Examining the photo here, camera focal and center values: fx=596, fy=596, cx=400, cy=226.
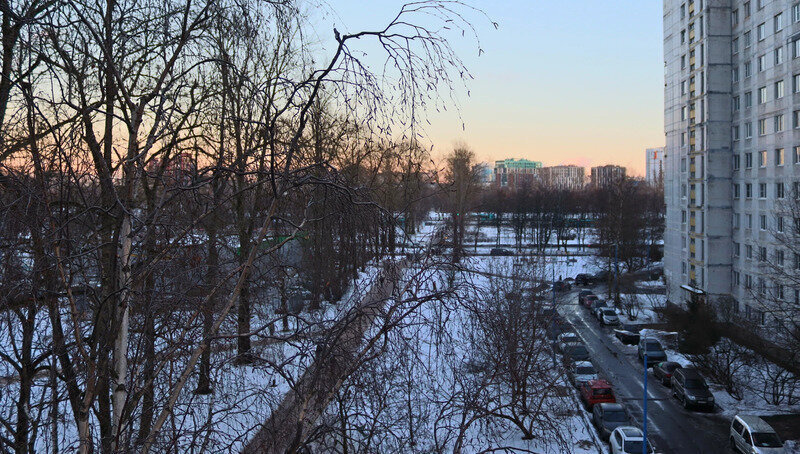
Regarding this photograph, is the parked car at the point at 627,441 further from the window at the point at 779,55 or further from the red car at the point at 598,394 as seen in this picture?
the window at the point at 779,55

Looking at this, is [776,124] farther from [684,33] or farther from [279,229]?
[279,229]

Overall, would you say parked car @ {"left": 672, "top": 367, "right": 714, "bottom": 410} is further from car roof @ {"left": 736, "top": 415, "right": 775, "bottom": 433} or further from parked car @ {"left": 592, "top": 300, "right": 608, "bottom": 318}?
parked car @ {"left": 592, "top": 300, "right": 608, "bottom": 318}

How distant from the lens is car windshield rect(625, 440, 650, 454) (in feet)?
44.2

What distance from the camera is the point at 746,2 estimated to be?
24.9 m

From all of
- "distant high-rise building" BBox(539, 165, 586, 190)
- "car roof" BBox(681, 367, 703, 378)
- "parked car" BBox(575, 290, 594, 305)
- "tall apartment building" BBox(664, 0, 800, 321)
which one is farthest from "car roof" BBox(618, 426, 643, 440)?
"distant high-rise building" BBox(539, 165, 586, 190)

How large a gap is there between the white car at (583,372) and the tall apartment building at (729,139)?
21.8 feet

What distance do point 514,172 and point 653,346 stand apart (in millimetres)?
122674

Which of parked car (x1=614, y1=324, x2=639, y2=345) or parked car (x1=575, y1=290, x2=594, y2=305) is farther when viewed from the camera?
parked car (x1=575, y1=290, x2=594, y2=305)

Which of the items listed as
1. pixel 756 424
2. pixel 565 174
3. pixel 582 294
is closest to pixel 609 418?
pixel 756 424

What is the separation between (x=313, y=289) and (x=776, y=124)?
24629 mm

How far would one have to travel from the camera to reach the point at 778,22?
Answer: 22.6 meters

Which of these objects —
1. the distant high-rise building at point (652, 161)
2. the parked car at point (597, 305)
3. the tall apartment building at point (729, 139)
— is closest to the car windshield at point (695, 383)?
the tall apartment building at point (729, 139)

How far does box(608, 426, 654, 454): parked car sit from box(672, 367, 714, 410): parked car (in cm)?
383

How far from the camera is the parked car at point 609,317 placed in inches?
1091
